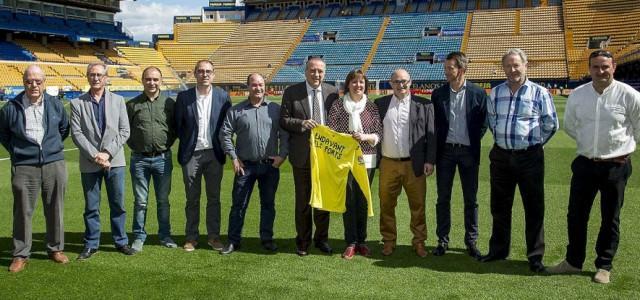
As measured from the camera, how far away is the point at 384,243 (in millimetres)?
5238

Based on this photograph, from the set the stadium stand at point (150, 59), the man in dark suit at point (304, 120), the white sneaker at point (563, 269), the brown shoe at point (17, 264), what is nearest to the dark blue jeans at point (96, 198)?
the brown shoe at point (17, 264)

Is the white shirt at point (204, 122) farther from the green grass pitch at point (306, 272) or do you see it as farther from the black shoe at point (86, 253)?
the black shoe at point (86, 253)

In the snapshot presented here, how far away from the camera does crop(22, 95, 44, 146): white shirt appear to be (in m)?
4.64

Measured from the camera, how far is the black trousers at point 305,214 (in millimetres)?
5184

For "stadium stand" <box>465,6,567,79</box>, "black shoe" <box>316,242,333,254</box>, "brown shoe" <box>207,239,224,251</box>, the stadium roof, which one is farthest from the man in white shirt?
the stadium roof

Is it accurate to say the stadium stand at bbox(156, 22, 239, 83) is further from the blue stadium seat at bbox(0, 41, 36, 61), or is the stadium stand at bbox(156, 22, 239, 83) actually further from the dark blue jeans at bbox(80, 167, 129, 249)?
the dark blue jeans at bbox(80, 167, 129, 249)

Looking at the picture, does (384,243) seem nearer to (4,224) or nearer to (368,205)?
(368,205)

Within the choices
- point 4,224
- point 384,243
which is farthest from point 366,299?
point 4,224

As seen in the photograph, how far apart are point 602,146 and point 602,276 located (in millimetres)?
1040

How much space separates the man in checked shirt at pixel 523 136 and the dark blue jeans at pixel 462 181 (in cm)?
22

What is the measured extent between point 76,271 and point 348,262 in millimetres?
2362

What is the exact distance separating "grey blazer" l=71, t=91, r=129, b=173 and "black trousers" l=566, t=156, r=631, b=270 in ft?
13.1

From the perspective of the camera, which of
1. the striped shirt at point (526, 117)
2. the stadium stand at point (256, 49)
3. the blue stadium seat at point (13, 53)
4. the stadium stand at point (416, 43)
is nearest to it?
the striped shirt at point (526, 117)

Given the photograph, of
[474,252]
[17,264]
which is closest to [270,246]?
[474,252]
